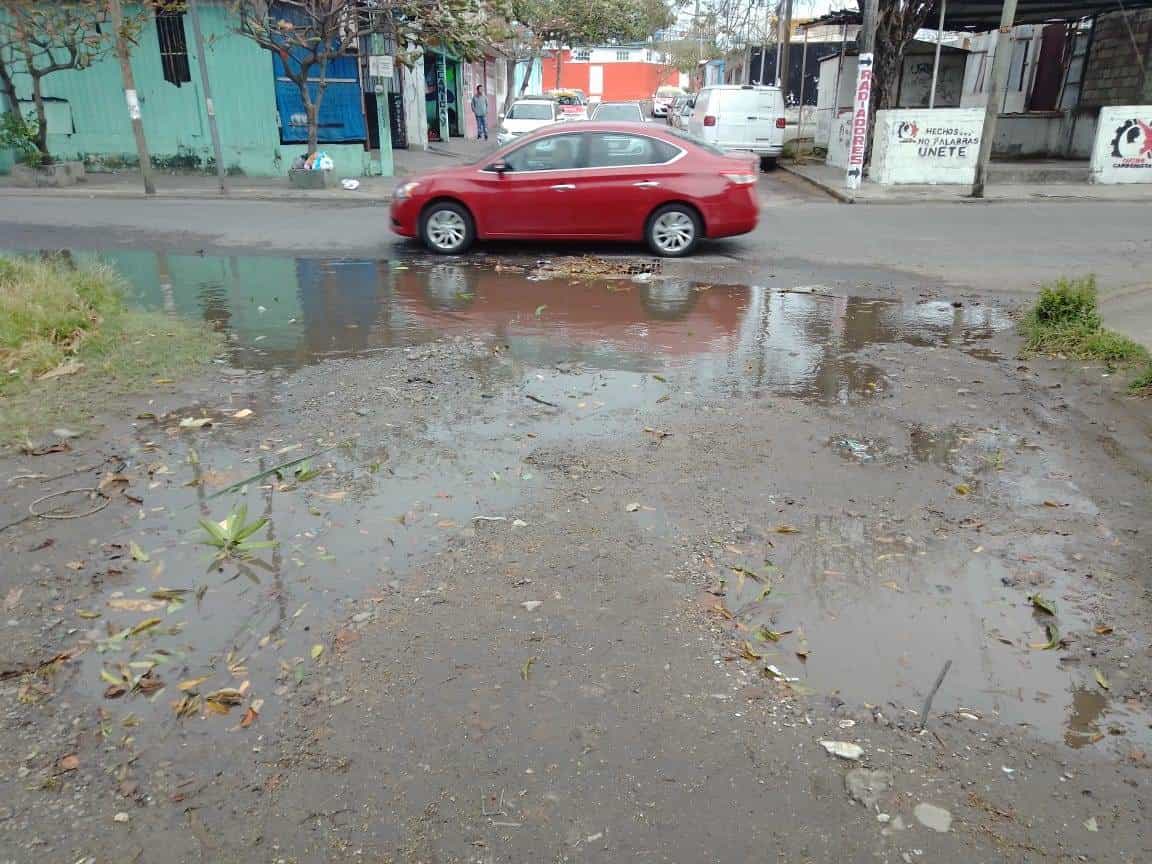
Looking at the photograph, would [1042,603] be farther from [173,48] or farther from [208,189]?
[173,48]

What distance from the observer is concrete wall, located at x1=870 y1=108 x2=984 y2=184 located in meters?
18.3

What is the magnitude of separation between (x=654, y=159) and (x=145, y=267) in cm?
644

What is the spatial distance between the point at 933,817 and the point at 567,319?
6.34 metres

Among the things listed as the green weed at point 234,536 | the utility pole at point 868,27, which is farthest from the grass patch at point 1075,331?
the utility pole at point 868,27

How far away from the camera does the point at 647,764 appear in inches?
115

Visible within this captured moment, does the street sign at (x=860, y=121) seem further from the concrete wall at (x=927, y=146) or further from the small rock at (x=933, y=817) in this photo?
the small rock at (x=933, y=817)

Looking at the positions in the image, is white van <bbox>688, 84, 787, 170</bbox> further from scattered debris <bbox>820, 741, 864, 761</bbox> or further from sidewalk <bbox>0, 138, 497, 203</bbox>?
scattered debris <bbox>820, 741, 864, 761</bbox>

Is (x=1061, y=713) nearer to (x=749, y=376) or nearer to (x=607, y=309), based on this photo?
(x=749, y=376)

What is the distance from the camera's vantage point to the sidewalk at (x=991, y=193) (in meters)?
17.0

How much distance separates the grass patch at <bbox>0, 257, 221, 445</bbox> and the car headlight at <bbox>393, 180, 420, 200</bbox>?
382 cm

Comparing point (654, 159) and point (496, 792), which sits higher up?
point (654, 159)

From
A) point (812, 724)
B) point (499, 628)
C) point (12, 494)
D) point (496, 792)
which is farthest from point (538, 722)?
point (12, 494)

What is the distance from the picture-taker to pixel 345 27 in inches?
741

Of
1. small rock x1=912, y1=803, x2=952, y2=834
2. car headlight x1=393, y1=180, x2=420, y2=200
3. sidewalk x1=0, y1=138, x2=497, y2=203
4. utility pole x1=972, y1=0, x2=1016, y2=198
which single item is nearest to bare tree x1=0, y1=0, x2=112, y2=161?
sidewalk x1=0, y1=138, x2=497, y2=203
